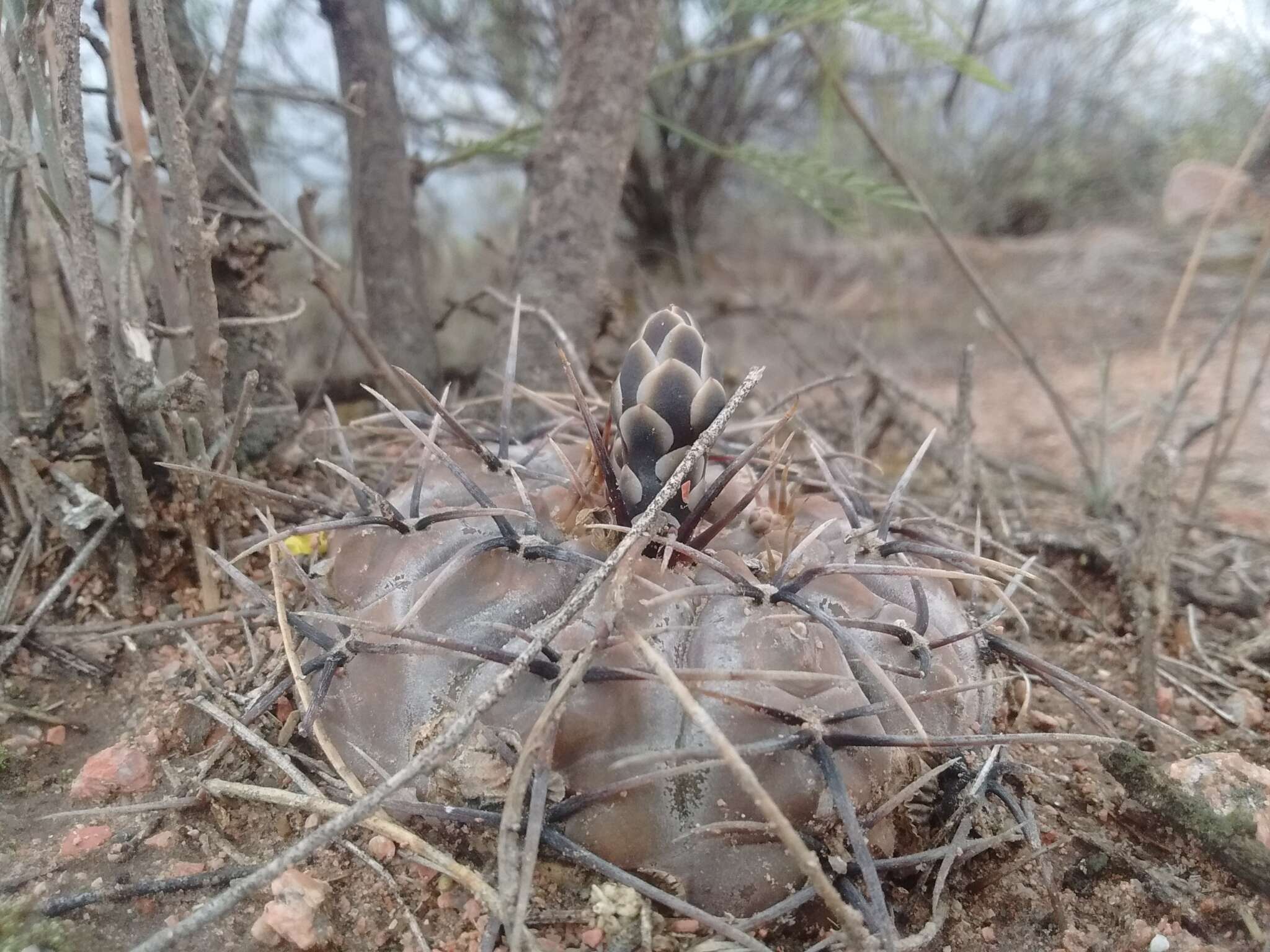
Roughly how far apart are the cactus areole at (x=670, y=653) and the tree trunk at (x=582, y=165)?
957 mm

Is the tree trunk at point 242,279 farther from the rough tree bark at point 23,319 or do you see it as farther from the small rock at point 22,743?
the small rock at point 22,743

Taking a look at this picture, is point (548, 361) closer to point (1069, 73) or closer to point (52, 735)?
point (52, 735)

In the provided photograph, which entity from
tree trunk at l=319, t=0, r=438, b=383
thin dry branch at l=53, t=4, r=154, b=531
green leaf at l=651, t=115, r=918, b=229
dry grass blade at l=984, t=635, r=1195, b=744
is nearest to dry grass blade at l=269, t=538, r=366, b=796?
thin dry branch at l=53, t=4, r=154, b=531

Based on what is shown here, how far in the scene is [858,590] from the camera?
969 mm

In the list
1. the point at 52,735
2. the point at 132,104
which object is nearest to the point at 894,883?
the point at 52,735

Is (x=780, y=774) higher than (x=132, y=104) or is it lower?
lower

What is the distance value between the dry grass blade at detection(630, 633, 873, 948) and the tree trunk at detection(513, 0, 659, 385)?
1.26m

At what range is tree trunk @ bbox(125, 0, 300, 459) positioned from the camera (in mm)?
1518

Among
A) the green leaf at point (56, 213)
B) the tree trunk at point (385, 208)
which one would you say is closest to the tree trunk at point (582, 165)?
the tree trunk at point (385, 208)

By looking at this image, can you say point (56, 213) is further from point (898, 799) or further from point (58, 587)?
point (898, 799)

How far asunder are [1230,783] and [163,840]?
1.13m

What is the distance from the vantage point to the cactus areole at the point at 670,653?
0.82m

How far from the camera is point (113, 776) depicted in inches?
39.3

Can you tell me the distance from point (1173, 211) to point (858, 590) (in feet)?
16.3
